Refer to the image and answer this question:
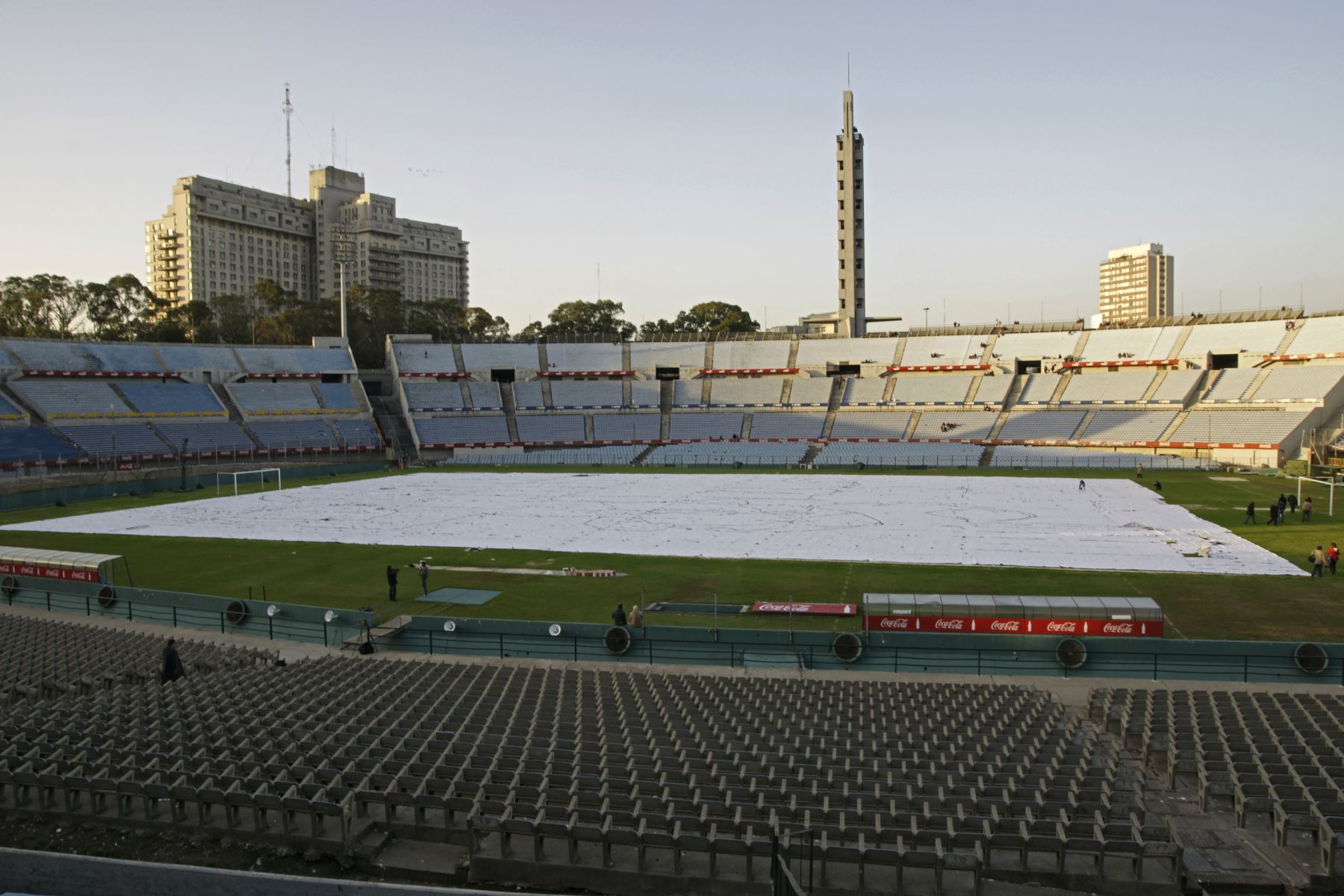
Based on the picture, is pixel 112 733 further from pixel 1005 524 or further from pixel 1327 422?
pixel 1327 422

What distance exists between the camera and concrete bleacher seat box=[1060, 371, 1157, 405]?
88125 millimetres

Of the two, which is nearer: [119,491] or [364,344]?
[119,491]

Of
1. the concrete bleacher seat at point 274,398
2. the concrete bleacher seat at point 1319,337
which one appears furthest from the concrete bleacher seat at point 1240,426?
the concrete bleacher seat at point 274,398

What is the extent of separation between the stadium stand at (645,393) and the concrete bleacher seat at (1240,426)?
175ft

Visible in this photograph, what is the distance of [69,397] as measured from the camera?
76.6 meters

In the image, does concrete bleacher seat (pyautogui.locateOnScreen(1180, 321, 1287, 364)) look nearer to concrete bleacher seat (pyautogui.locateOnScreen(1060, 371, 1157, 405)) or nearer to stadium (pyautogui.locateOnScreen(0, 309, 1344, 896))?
concrete bleacher seat (pyautogui.locateOnScreen(1060, 371, 1157, 405))

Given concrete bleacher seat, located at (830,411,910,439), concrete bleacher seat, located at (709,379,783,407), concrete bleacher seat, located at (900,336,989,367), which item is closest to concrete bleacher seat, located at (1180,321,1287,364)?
concrete bleacher seat, located at (900,336,989,367)

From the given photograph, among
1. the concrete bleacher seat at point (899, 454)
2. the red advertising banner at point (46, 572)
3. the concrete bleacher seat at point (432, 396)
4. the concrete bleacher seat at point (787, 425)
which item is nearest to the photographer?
the red advertising banner at point (46, 572)

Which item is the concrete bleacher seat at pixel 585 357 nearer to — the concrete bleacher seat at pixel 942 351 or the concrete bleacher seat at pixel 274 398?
the concrete bleacher seat at pixel 274 398

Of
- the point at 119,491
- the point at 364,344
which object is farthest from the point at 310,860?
the point at 364,344

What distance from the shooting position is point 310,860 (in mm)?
9805

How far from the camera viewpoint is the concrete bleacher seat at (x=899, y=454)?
7994cm

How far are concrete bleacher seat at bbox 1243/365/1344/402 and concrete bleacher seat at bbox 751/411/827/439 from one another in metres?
40.3

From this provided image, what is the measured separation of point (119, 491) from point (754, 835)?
64.2 meters
